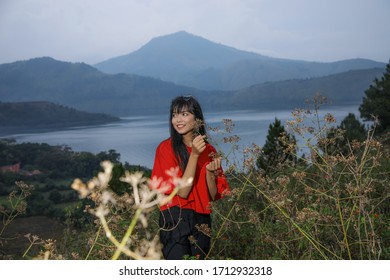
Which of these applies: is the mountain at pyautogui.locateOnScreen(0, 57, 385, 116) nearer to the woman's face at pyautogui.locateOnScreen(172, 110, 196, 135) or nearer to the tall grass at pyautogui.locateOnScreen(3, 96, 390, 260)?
the tall grass at pyautogui.locateOnScreen(3, 96, 390, 260)

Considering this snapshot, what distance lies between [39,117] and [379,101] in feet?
146

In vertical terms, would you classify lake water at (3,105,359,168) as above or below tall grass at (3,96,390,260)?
below

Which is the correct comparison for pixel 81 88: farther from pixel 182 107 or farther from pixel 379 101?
pixel 182 107

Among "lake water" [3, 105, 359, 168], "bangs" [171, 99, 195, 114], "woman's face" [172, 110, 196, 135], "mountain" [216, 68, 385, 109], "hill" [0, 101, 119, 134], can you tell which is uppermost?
"mountain" [216, 68, 385, 109]

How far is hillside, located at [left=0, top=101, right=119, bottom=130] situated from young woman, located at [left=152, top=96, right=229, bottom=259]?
5371cm

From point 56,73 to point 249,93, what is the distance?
163ft

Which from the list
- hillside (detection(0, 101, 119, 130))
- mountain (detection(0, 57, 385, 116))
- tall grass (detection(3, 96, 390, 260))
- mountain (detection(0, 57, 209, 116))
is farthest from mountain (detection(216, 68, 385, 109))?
tall grass (detection(3, 96, 390, 260))

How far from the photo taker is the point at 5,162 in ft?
84.7

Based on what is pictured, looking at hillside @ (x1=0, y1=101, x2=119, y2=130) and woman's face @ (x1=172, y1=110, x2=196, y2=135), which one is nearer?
woman's face @ (x1=172, y1=110, x2=196, y2=135)

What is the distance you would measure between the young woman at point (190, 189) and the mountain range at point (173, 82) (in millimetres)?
28960

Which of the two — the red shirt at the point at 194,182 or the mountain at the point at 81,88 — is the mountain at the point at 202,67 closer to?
the mountain at the point at 81,88

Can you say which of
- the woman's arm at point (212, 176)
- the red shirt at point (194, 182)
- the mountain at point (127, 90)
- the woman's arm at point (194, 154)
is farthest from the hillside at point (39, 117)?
the woman's arm at point (194, 154)

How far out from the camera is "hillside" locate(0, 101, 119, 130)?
54.2m
